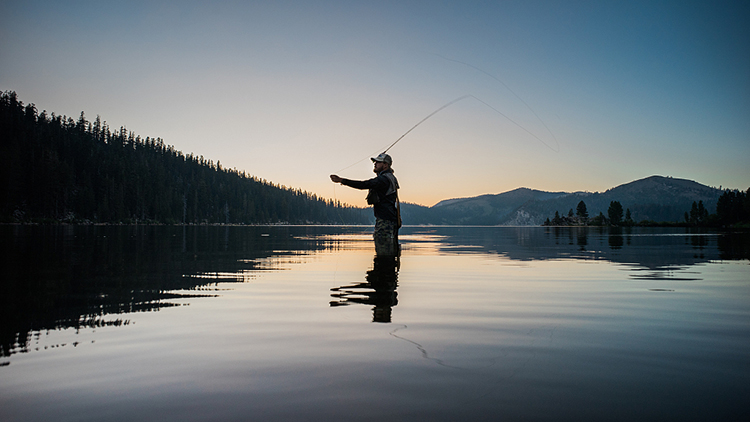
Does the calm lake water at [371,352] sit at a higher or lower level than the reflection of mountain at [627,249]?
higher

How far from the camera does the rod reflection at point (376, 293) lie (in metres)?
6.11

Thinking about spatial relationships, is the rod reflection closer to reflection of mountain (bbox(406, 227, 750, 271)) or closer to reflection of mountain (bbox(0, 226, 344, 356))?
reflection of mountain (bbox(0, 226, 344, 356))

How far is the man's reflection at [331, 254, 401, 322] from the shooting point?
6.11 meters

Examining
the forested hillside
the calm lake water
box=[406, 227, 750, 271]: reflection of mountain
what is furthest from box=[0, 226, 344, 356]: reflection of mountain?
the forested hillside

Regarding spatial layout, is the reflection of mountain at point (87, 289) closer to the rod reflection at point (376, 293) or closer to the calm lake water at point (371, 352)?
the calm lake water at point (371, 352)

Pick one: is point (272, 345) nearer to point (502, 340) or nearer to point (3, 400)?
point (3, 400)

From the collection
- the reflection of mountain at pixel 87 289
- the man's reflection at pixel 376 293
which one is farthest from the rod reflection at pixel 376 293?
the reflection of mountain at pixel 87 289

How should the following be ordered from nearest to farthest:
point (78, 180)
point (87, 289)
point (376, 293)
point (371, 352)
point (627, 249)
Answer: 1. point (371, 352)
2. point (376, 293)
3. point (87, 289)
4. point (627, 249)
5. point (78, 180)

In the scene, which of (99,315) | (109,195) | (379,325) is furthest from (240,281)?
(109,195)

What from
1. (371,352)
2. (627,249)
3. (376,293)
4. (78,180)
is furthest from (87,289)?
(78,180)

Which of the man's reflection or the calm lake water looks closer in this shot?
the calm lake water

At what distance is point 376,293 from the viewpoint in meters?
7.48

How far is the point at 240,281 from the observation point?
9.47 m

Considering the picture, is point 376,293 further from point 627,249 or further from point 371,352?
point 627,249
